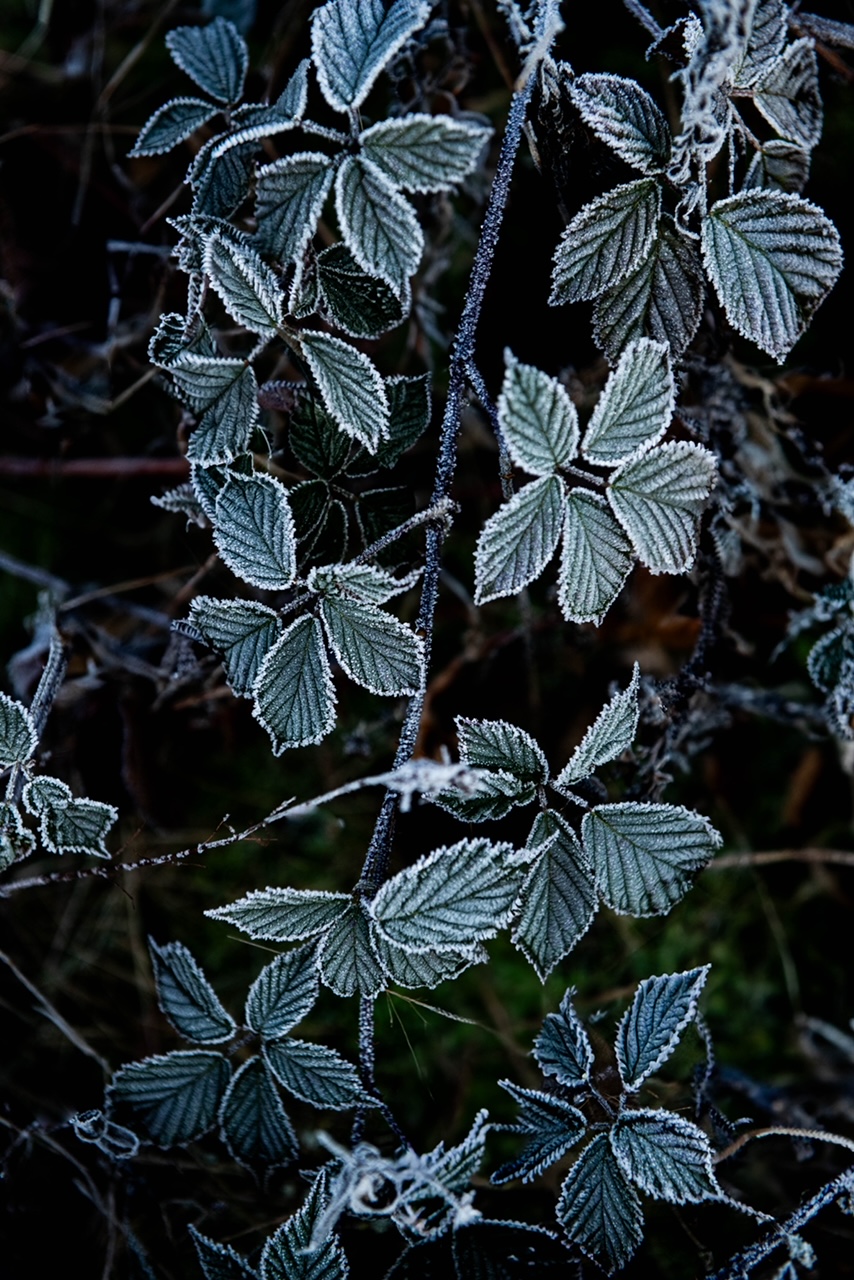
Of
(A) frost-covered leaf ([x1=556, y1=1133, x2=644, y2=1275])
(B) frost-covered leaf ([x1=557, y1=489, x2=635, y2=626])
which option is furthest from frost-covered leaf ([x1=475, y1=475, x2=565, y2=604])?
(A) frost-covered leaf ([x1=556, y1=1133, x2=644, y2=1275])

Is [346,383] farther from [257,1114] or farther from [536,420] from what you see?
[257,1114]

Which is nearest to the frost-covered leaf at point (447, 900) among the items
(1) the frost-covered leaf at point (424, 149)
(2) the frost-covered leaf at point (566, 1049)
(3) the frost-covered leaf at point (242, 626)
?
(2) the frost-covered leaf at point (566, 1049)

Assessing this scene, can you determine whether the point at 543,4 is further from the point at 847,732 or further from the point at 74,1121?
the point at 74,1121

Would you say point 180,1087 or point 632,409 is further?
point 180,1087

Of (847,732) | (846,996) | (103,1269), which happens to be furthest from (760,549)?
(103,1269)

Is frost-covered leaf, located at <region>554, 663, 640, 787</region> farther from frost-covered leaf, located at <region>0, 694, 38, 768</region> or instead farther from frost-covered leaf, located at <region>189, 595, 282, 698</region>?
frost-covered leaf, located at <region>0, 694, 38, 768</region>

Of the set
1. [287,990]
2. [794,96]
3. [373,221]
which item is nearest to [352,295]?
[373,221]

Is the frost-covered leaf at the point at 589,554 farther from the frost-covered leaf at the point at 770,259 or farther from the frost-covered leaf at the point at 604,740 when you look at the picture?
the frost-covered leaf at the point at 770,259
